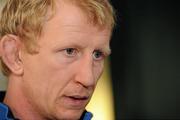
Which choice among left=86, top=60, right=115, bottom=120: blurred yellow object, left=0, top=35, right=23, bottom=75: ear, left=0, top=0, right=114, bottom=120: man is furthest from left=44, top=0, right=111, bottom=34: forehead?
left=86, top=60, right=115, bottom=120: blurred yellow object

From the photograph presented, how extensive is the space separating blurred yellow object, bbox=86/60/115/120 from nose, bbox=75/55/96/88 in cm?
108

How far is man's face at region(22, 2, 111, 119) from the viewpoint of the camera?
1.23m

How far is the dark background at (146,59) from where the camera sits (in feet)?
7.91

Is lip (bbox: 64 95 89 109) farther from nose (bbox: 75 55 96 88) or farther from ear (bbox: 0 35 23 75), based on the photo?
ear (bbox: 0 35 23 75)

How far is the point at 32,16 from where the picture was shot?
4.08 feet

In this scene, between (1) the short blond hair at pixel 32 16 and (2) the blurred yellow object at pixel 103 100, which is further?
(2) the blurred yellow object at pixel 103 100

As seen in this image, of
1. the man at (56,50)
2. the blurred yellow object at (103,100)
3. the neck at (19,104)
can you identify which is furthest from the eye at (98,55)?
the blurred yellow object at (103,100)

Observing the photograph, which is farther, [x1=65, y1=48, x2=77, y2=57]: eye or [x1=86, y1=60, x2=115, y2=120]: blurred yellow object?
[x1=86, y1=60, x2=115, y2=120]: blurred yellow object

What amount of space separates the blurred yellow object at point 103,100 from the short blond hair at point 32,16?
3.54 feet

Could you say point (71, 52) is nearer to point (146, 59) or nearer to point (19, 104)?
point (19, 104)

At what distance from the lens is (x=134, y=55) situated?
7.97 feet

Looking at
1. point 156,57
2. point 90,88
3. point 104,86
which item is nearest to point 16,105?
point 90,88

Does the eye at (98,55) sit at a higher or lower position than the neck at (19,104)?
higher

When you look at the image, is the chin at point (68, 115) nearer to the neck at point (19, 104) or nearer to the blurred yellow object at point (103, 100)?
the neck at point (19, 104)
